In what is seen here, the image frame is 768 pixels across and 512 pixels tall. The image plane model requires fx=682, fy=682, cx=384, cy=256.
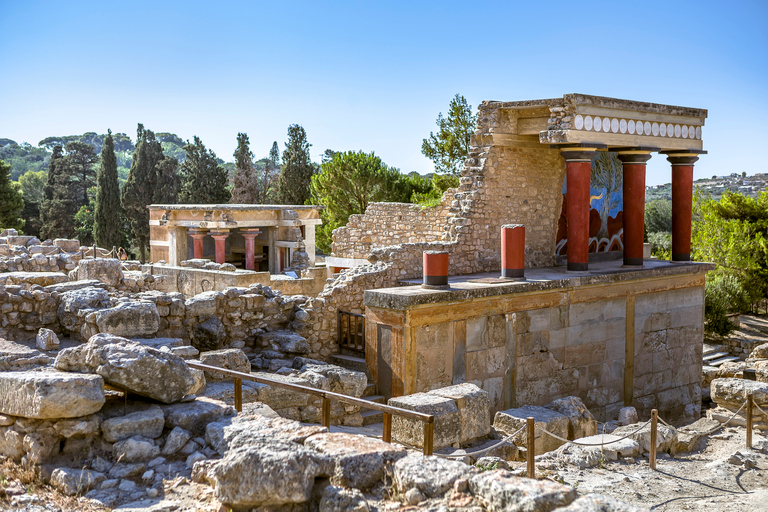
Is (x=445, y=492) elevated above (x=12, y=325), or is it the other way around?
(x=12, y=325)

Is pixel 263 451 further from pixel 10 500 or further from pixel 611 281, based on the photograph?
pixel 611 281

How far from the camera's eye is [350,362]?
33.9 ft

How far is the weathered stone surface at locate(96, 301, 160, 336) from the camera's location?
7180 millimetres

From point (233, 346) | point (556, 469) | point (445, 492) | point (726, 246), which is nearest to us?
point (445, 492)

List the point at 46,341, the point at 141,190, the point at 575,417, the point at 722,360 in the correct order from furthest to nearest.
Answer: the point at 141,190 < the point at 722,360 < the point at 575,417 < the point at 46,341

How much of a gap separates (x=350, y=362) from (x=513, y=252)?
3118 mm

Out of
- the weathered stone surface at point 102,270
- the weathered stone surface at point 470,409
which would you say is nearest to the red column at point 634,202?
the weathered stone surface at point 470,409

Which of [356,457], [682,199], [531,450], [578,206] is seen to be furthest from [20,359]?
[682,199]

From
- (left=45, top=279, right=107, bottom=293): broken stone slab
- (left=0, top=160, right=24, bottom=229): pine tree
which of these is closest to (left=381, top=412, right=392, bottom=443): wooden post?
(left=45, top=279, right=107, bottom=293): broken stone slab

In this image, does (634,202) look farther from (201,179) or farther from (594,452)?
(201,179)

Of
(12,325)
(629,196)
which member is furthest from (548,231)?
(12,325)

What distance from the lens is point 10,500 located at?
459 cm

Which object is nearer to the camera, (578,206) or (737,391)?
(737,391)

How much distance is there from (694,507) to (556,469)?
1.40m
